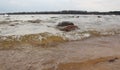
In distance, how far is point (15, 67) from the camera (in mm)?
6855

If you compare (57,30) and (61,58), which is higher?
(61,58)

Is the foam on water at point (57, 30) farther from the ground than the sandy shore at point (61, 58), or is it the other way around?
the sandy shore at point (61, 58)

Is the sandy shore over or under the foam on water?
over

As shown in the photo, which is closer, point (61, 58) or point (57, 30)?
point (61, 58)

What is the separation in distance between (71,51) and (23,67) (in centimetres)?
254

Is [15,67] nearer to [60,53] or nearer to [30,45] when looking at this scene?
[60,53]

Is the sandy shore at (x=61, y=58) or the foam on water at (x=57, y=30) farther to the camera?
the foam on water at (x=57, y=30)

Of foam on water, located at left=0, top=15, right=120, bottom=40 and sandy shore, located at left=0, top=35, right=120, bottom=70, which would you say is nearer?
sandy shore, located at left=0, top=35, right=120, bottom=70

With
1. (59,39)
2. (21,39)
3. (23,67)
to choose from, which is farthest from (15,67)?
(59,39)

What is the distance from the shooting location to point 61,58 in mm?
7777

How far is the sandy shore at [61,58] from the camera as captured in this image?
685cm

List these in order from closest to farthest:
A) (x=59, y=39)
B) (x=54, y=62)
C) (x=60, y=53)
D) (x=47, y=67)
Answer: (x=47, y=67), (x=54, y=62), (x=60, y=53), (x=59, y=39)

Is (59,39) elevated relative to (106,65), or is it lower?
lower

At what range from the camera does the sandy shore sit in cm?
685
